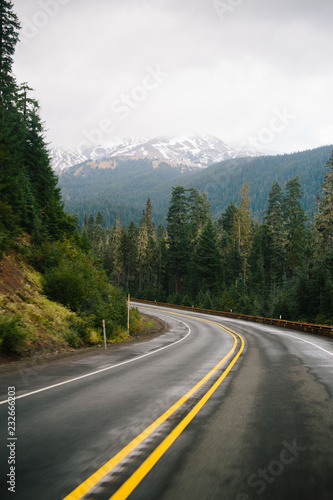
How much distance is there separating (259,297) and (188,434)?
51.2 m

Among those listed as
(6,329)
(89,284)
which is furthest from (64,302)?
(6,329)

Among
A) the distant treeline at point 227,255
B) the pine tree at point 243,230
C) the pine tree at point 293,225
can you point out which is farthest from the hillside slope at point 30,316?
the pine tree at point 243,230

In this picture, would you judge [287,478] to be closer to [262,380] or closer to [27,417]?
[27,417]

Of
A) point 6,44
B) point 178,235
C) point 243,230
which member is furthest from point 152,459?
point 243,230

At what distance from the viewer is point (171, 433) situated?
4223 millimetres

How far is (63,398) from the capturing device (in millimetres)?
6004

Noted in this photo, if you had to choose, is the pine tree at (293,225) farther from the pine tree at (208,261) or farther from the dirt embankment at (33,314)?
the dirt embankment at (33,314)

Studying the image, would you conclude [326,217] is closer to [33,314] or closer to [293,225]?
[293,225]

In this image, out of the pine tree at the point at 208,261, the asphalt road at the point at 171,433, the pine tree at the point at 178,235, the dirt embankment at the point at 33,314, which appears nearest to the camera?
the asphalt road at the point at 171,433

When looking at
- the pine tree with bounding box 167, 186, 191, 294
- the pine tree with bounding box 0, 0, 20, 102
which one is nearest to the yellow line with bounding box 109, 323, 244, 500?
the pine tree with bounding box 0, 0, 20, 102

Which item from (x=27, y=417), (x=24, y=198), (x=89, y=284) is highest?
(x=24, y=198)

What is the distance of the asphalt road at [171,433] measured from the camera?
115 inches

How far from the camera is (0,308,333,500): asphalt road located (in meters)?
2.92

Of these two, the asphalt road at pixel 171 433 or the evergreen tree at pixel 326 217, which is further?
the evergreen tree at pixel 326 217
